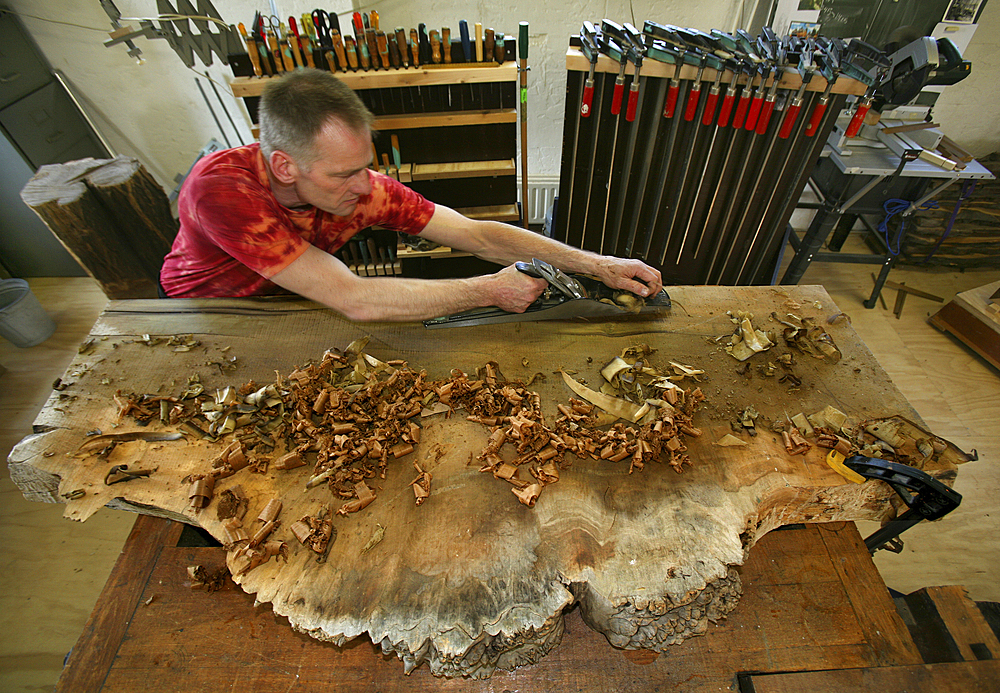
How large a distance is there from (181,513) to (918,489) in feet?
6.38

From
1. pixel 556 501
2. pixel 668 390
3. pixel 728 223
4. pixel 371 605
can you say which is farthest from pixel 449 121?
pixel 371 605

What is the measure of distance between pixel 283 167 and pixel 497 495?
4.05 feet

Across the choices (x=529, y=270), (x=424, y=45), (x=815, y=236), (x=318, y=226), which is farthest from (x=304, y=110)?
(x=815, y=236)

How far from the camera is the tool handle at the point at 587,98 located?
254 centimetres

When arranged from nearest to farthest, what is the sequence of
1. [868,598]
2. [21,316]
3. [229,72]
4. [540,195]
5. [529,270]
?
[868,598] → [529,270] → [21,316] → [229,72] → [540,195]

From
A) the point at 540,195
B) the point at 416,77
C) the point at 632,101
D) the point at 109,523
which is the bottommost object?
the point at 109,523

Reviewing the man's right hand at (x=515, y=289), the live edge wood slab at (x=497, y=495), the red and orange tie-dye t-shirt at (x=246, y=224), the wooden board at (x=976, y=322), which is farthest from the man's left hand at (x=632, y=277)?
the wooden board at (x=976, y=322)

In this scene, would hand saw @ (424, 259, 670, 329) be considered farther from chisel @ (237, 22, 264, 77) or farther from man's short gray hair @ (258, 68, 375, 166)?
chisel @ (237, 22, 264, 77)

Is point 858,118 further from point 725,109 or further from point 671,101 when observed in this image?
point 671,101

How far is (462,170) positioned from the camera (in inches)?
116

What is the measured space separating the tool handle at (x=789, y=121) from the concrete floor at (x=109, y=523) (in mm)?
1731

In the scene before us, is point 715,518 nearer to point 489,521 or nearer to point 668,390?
point 668,390

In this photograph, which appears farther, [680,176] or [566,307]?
[680,176]

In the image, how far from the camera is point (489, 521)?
1229 mm
